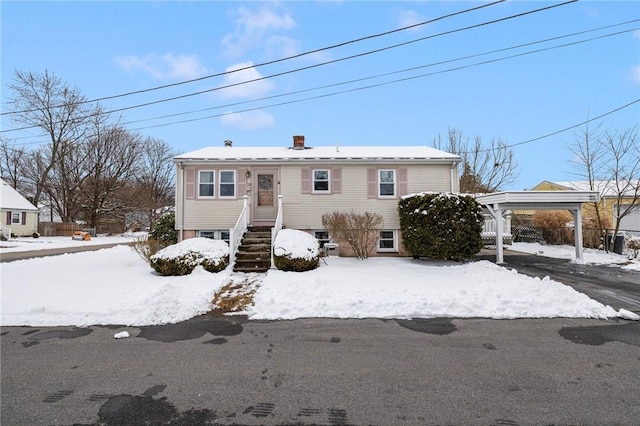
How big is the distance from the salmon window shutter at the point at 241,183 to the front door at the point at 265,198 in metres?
0.51

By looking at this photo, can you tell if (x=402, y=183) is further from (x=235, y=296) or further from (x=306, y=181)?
(x=235, y=296)

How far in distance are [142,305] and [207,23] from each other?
29.9 feet

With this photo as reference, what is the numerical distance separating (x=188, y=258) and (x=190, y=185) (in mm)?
5082

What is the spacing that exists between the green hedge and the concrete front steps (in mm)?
5612

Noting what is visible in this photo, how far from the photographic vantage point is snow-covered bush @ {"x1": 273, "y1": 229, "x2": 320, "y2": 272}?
9.71 metres

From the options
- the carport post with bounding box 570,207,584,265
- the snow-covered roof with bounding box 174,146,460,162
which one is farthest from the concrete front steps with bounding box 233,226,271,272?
the carport post with bounding box 570,207,584,265

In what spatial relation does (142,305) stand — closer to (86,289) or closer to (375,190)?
(86,289)

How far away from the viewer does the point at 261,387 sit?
3.46 metres

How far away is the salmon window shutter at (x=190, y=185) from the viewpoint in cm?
1360

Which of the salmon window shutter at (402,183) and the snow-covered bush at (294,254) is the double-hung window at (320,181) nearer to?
the salmon window shutter at (402,183)

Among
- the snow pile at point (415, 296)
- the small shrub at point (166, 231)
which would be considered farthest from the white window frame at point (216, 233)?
the snow pile at point (415, 296)

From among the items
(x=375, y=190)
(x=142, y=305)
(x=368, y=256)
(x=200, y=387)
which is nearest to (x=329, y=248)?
(x=368, y=256)

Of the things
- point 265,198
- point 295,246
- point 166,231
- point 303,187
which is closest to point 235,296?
point 295,246

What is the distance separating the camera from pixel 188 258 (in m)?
9.54
